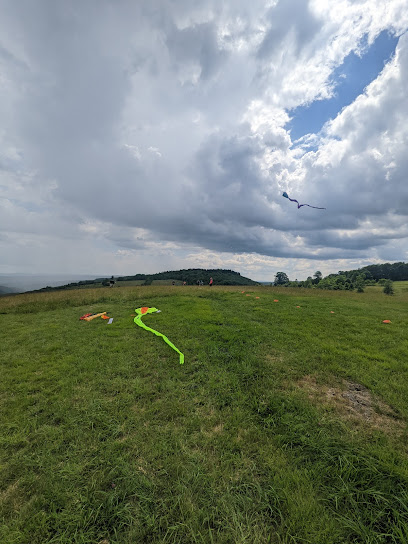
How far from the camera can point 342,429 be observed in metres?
4.31

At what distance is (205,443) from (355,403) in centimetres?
389

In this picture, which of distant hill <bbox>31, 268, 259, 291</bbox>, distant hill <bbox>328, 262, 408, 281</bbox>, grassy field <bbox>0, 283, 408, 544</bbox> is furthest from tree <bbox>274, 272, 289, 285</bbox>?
grassy field <bbox>0, 283, 408, 544</bbox>

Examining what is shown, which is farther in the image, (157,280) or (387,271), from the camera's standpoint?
(387,271)

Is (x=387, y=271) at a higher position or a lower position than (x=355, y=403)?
higher

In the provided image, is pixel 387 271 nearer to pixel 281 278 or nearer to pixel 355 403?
pixel 281 278

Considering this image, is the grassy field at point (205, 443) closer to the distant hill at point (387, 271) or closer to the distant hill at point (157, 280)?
the distant hill at point (157, 280)

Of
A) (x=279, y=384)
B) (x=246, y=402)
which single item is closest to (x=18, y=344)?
(x=246, y=402)

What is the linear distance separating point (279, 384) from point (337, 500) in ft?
9.66

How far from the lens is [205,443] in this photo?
4016 millimetres

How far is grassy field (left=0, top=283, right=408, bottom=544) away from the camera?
2.76 metres

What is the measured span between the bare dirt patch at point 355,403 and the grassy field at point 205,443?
39 millimetres

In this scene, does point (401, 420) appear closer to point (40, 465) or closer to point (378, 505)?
point (378, 505)

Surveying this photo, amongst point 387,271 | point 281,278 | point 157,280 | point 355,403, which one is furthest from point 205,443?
point 387,271

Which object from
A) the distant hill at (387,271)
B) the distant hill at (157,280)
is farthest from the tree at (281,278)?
the distant hill at (387,271)
